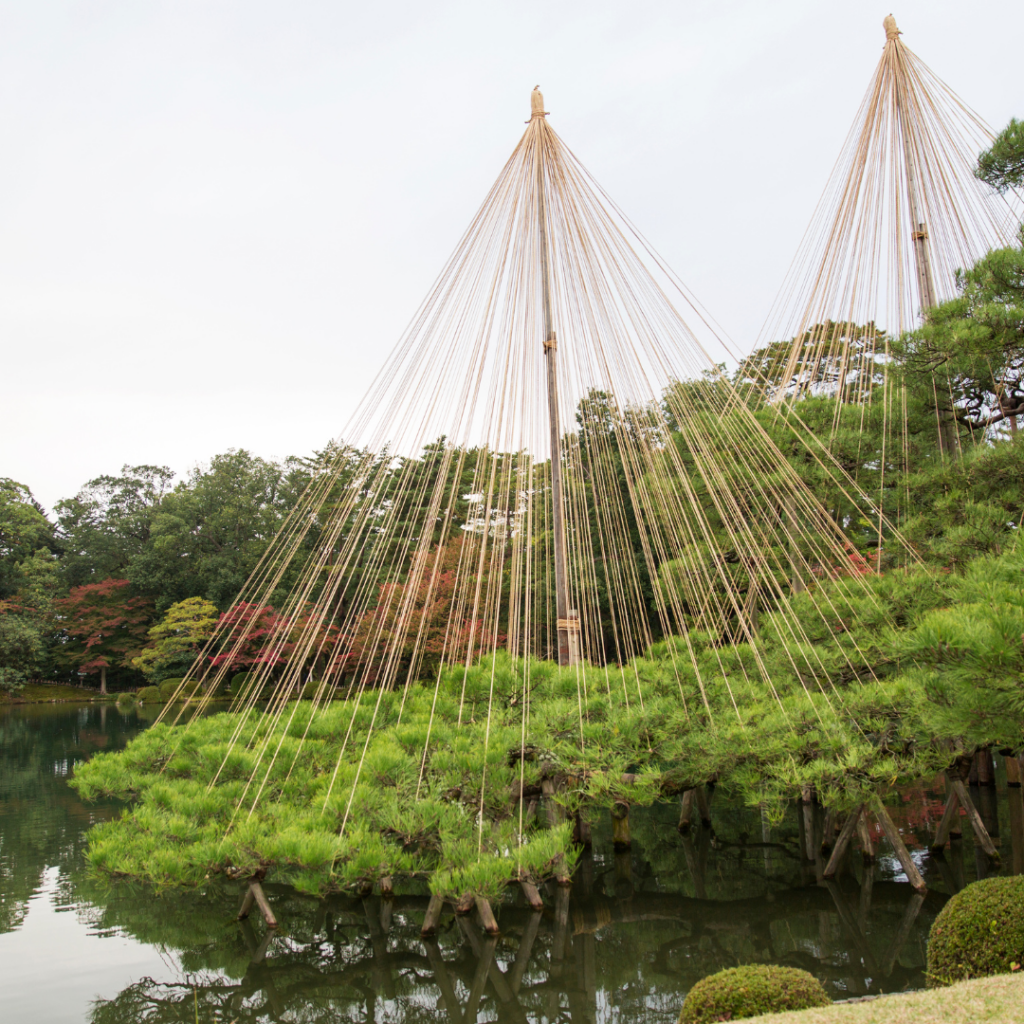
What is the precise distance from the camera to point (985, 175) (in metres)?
5.12

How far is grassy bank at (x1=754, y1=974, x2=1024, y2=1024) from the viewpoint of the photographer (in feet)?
7.88

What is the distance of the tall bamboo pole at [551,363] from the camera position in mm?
5082

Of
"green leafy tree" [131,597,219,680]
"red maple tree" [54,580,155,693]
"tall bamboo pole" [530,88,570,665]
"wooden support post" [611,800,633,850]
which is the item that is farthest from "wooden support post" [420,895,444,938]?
"red maple tree" [54,580,155,693]

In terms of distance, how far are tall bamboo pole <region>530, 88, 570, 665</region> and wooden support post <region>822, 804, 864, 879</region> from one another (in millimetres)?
2447

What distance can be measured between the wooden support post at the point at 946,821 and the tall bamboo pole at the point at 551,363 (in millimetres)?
3872

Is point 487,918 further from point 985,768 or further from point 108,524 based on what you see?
point 108,524

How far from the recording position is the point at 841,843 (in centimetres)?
565

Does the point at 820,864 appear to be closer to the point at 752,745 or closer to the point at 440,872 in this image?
the point at 752,745

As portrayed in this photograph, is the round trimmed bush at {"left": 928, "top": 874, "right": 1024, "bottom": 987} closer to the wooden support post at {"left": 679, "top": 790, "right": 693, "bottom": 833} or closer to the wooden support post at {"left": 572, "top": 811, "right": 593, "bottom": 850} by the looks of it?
the wooden support post at {"left": 572, "top": 811, "right": 593, "bottom": 850}

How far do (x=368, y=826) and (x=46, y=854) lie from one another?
577cm

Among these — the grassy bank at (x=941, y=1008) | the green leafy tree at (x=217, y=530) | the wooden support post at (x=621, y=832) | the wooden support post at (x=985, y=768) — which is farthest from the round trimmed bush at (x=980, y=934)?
the green leafy tree at (x=217, y=530)

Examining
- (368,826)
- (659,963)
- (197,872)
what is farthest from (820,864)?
(197,872)

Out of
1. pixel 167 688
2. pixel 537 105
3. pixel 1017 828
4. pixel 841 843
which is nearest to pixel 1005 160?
pixel 537 105

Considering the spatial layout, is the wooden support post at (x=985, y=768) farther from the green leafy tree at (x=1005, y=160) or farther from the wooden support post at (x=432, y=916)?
the wooden support post at (x=432, y=916)
